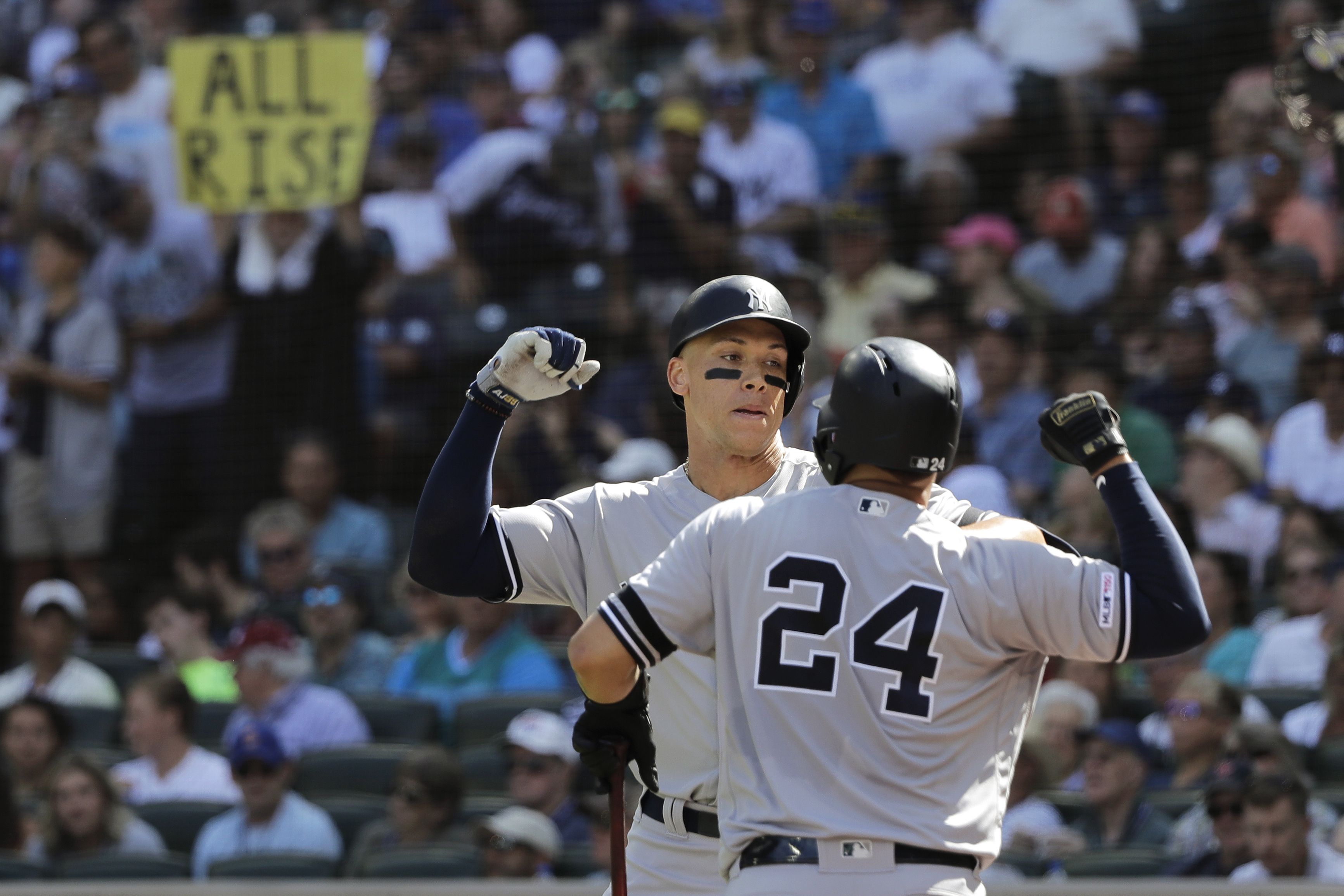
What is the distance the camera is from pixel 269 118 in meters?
8.64

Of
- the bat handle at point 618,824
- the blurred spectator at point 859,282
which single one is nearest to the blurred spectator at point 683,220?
the blurred spectator at point 859,282

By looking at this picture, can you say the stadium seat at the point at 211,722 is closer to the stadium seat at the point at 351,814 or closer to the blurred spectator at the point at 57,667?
the blurred spectator at the point at 57,667

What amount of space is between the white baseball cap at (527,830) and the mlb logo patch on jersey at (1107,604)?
3.58 m

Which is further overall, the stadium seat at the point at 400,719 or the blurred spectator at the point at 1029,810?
the stadium seat at the point at 400,719

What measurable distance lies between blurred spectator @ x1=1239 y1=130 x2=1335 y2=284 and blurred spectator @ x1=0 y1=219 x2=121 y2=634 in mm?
5479

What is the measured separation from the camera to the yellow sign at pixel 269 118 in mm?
8516

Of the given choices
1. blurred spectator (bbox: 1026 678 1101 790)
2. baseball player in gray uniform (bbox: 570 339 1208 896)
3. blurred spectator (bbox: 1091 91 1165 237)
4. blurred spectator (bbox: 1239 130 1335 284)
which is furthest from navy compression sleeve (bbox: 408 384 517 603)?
blurred spectator (bbox: 1091 91 1165 237)

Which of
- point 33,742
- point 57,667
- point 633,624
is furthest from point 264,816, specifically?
point 633,624

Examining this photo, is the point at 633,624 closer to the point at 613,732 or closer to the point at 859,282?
the point at 613,732

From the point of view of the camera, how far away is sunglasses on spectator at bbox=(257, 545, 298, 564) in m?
8.01

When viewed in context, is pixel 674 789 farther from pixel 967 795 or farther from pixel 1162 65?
pixel 1162 65

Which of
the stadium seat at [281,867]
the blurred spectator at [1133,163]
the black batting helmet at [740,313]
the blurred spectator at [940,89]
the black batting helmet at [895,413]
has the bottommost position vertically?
the stadium seat at [281,867]

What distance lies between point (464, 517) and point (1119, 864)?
3024mm

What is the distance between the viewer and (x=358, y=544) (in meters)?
8.38
